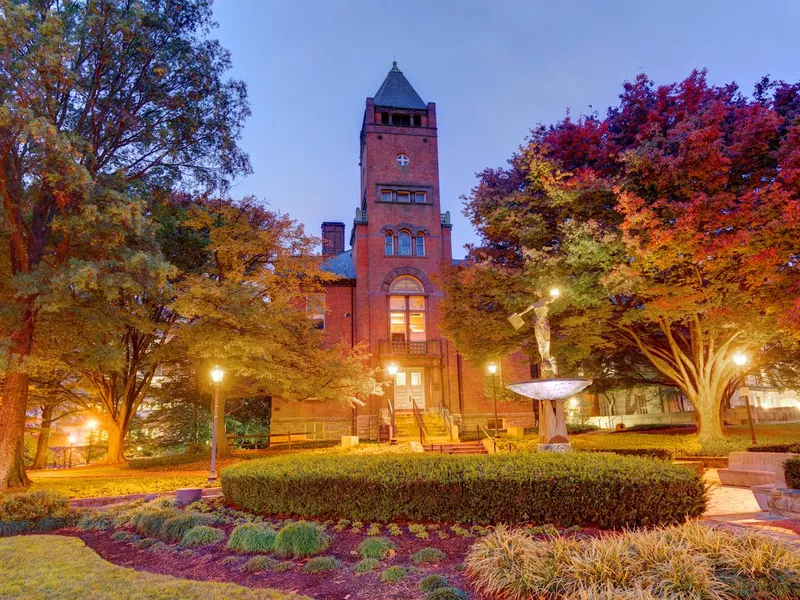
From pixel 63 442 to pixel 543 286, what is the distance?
33252 mm

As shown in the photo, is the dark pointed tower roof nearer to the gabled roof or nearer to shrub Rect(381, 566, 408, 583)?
the gabled roof

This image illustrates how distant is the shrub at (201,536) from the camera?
742cm

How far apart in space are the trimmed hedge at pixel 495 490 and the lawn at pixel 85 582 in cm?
274

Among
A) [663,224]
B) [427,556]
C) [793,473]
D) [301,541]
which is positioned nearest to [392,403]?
[663,224]

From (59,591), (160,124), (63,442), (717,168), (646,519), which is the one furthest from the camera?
(63,442)

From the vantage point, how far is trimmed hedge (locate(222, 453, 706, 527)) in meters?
6.94

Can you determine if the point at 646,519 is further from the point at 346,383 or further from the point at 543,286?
the point at 346,383

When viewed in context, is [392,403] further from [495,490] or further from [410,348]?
[495,490]

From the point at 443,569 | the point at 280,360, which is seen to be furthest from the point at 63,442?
the point at 443,569

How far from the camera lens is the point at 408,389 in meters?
27.4

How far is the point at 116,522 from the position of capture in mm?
9164

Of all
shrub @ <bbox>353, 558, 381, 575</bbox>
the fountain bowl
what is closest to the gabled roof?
the fountain bowl

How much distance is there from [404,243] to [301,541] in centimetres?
2276

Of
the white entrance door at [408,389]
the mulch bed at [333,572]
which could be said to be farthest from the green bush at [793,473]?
the white entrance door at [408,389]
